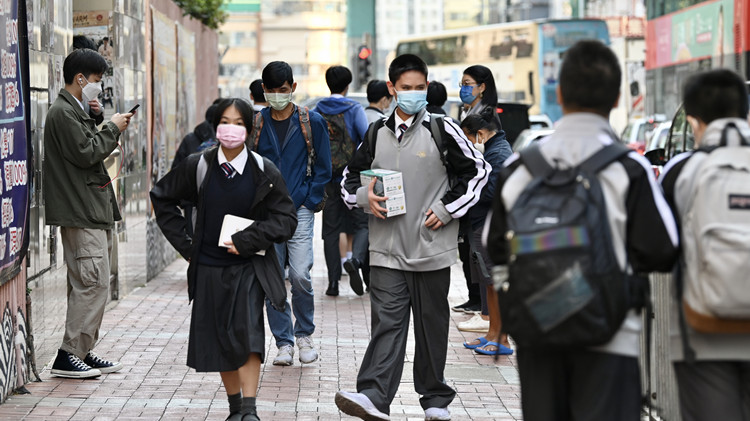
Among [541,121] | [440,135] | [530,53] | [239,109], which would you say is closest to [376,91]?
[440,135]

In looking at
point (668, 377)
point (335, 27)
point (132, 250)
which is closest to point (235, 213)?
point (668, 377)

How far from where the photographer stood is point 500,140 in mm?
9289

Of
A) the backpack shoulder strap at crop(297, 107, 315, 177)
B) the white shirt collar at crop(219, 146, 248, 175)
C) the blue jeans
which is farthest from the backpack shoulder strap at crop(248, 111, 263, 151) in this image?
the white shirt collar at crop(219, 146, 248, 175)

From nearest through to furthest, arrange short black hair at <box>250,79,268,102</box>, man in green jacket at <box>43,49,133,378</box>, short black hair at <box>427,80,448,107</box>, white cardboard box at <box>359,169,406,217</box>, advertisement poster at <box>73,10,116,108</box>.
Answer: white cardboard box at <box>359,169,406,217</box> < man in green jacket at <box>43,49,133,378</box> < short black hair at <box>250,79,268,102</box> < advertisement poster at <box>73,10,116,108</box> < short black hair at <box>427,80,448,107</box>

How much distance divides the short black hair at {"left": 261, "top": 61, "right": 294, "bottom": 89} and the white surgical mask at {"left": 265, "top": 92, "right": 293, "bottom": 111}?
0.20 ft

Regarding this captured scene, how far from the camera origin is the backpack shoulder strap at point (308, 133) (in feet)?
27.3

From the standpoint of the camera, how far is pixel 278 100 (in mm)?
8148

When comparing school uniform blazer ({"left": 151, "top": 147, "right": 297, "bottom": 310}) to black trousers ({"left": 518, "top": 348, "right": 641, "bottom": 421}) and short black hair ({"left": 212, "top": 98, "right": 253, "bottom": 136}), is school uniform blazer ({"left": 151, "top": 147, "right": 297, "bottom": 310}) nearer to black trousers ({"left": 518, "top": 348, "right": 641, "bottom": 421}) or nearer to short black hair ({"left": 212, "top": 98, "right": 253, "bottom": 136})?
short black hair ({"left": 212, "top": 98, "right": 253, "bottom": 136})

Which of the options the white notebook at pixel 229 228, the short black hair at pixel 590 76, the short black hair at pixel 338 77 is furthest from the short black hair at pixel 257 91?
the short black hair at pixel 590 76

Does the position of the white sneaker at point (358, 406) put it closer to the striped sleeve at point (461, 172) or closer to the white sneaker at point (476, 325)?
the striped sleeve at point (461, 172)

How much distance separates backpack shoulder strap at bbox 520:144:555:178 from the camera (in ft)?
13.0

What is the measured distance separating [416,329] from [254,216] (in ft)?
3.70

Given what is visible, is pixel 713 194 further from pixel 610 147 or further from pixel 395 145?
pixel 395 145

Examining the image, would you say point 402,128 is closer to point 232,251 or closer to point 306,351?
point 232,251
